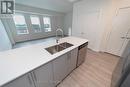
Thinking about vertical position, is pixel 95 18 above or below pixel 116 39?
above

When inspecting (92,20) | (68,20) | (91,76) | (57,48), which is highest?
(68,20)

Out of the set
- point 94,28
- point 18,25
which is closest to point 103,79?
point 94,28

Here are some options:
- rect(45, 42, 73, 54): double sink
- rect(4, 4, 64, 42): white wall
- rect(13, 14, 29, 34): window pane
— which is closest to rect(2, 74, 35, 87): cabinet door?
rect(45, 42, 73, 54): double sink

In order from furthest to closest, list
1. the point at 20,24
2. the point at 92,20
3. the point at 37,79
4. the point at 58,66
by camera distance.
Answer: the point at 20,24
the point at 92,20
the point at 58,66
the point at 37,79

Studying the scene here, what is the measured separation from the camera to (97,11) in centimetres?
295

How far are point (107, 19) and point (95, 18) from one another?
49 centimetres

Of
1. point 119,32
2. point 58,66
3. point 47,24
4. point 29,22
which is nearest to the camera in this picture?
point 58,66

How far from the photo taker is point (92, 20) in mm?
3158

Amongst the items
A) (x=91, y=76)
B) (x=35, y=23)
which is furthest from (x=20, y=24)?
(x=91, y=76)

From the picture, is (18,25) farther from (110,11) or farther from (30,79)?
(110,11)

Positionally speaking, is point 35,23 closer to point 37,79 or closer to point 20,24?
point 20,24

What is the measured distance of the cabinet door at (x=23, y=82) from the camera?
757 millimetres

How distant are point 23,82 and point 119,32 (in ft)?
11.4

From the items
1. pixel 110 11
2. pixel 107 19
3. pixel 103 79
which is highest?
pixel 110 11
